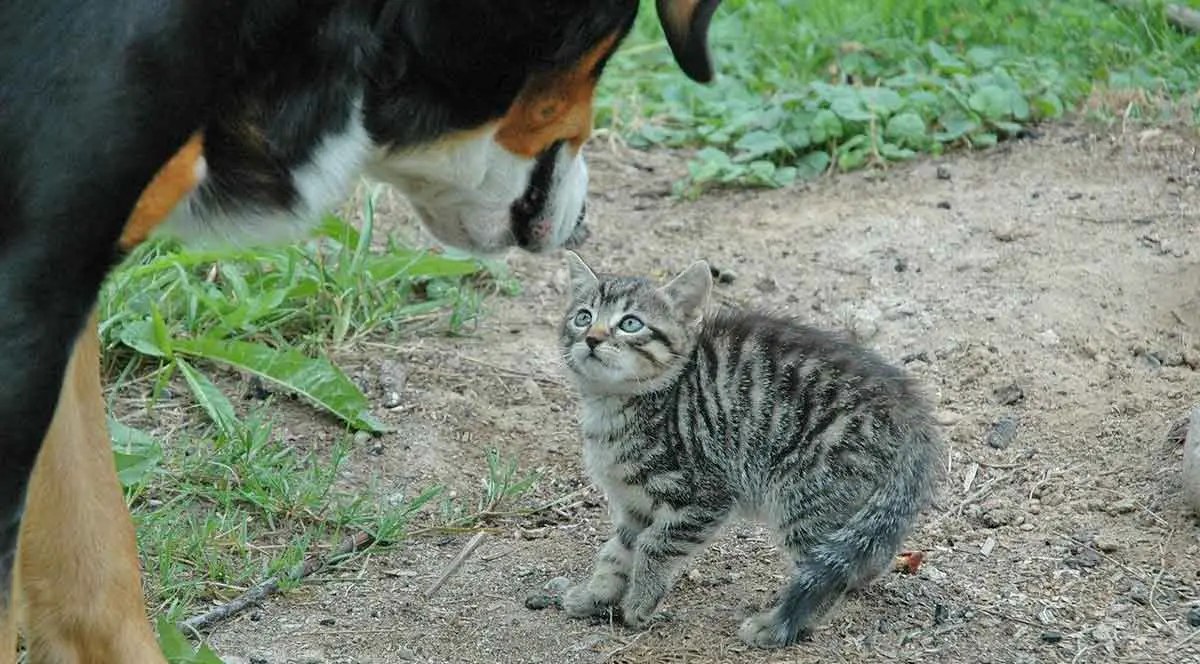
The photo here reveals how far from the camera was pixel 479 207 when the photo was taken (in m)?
4.45

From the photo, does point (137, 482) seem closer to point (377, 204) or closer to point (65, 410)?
point (65, 410)

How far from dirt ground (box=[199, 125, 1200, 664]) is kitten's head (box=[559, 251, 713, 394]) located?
61cm

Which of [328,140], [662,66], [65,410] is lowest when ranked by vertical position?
[662,66]

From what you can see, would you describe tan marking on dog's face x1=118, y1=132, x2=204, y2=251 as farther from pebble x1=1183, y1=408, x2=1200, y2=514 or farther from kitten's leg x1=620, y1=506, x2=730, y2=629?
pebble x1=1183, y1=408, x2=1200, y2=514

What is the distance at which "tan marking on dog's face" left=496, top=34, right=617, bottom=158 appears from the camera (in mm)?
4152

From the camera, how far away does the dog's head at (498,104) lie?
3920 mm

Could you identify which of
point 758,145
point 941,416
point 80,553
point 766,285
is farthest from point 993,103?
point 80,553

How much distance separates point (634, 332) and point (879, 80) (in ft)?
11.6

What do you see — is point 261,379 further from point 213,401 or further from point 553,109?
point 553,109

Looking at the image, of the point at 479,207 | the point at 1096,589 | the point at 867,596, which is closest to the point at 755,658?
the point at 867,596

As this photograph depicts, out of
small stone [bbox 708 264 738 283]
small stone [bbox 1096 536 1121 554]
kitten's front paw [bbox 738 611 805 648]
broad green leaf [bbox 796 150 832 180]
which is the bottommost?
broad green leaf [bbox 796 150 832 180]

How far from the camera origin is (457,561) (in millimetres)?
4980

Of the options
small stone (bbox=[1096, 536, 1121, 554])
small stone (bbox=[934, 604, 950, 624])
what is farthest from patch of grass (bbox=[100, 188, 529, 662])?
small stone (bbox=[1096, 536, 1121, 554])

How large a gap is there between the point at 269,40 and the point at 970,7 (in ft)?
18.3
